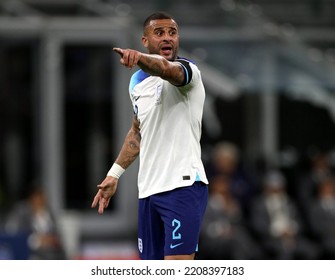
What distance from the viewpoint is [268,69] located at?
16641 mm

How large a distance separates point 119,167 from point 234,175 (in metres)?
7.72

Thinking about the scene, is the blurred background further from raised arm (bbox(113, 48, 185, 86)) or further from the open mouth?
raised arm (bbox(113, 48, 185, 86))

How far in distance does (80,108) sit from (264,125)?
8.41 ft

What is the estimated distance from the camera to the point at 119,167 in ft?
26.0

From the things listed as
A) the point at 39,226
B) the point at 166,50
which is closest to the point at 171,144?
the point at 166,50

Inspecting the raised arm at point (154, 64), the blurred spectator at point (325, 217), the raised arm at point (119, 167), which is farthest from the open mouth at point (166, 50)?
the blurred spectator at point (325, 217)

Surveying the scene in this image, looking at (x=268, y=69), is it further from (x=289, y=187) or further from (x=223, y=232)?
(x=223, y=232)

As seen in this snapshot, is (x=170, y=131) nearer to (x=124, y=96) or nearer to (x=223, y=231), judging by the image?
(x=223, y=231)

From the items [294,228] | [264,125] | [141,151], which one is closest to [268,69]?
[264,125]

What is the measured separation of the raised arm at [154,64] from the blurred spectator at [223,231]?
731cm

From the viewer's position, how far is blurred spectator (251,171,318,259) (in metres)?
15.0

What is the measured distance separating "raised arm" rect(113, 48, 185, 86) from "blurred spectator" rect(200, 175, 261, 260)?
731 centimetres

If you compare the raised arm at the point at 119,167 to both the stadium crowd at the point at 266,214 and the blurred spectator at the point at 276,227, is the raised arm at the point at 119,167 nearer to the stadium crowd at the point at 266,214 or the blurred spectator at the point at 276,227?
the stadium crowd at the point at 266,214
